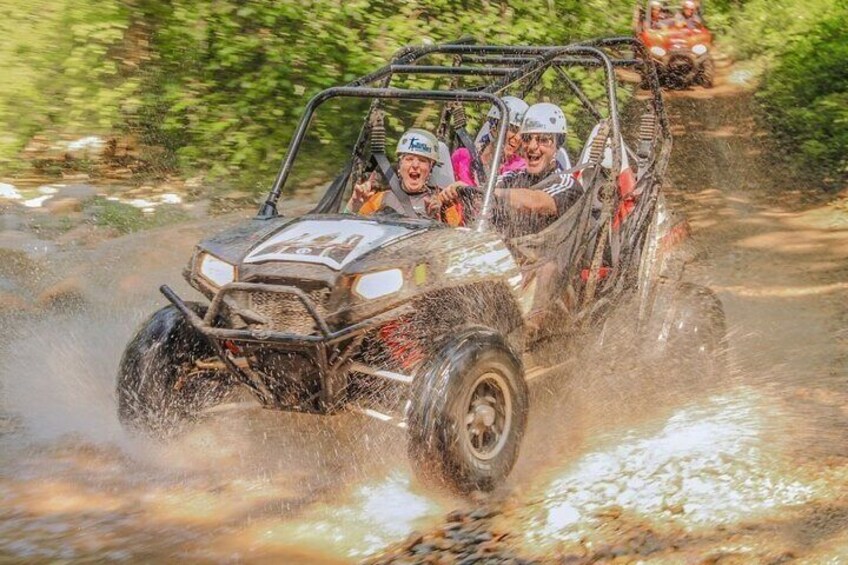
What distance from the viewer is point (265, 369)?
15.4ft

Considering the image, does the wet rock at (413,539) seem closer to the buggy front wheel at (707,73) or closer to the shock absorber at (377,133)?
the shock absorber at (377,133)

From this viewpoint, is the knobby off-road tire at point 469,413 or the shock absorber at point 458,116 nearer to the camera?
the knobby off-road tire at point 469,413

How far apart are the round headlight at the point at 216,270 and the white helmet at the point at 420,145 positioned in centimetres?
139

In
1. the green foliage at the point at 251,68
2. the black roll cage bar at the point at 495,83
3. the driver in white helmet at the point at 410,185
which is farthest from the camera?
the green foliage at the point at 251,68

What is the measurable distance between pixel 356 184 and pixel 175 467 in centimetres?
189

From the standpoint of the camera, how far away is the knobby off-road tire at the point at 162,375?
511cm

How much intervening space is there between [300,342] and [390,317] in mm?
419

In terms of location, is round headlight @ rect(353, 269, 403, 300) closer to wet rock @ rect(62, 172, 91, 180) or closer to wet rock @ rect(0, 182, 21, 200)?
wet rock @ rect(0, 182, 21, 200)

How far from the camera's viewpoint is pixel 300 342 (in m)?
4.43

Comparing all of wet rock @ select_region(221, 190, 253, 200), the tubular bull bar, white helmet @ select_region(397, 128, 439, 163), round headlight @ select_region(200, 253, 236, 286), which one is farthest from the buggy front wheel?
the tubular bull bar

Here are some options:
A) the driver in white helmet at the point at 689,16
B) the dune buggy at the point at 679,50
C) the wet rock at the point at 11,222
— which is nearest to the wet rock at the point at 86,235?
the wet rock at the point at 11,222

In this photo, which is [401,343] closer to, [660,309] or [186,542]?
[186,542]

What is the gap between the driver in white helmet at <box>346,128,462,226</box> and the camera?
5.81m

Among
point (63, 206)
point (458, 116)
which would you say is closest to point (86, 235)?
point (63, 206)
